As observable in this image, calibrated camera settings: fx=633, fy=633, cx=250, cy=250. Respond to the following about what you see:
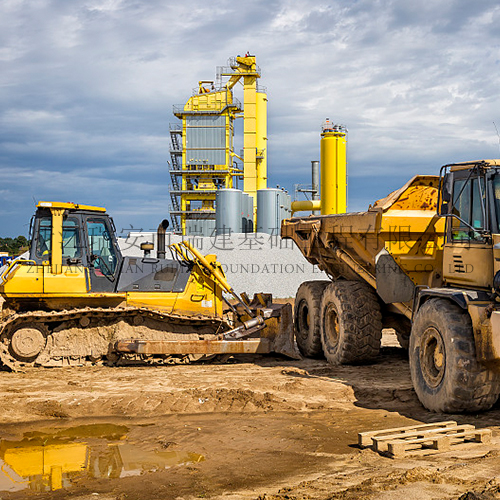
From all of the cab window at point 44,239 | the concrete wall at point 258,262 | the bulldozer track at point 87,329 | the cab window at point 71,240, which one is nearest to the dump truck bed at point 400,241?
the bulldozer track at point 87,329

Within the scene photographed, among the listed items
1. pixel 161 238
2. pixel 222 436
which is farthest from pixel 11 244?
pixel 222 436

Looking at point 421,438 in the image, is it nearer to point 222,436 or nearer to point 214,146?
point 222,436

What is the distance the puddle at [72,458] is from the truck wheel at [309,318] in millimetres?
5252

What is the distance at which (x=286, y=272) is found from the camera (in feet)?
79.8

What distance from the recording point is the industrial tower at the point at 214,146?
133 ft

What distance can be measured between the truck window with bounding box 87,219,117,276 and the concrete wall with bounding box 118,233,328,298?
36.4 feet

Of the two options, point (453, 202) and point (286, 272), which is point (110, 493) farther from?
point (286, 272)

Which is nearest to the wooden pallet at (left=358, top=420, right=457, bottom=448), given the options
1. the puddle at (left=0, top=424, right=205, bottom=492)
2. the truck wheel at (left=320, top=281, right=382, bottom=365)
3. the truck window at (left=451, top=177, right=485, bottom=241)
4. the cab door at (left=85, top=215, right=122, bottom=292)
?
the puddle at (left=0, top=424, right=205, bottom=492)

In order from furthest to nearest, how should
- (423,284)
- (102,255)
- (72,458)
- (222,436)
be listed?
(102,255), (423,284), (222,436), (72,458)

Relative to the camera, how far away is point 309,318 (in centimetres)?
1170

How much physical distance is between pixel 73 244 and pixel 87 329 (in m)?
1.42

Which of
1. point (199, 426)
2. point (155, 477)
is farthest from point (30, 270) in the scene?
point (155, 477)

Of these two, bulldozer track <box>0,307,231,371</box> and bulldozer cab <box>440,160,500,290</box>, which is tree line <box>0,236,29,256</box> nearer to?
bulldozer track <box>0,307,231,371</box>

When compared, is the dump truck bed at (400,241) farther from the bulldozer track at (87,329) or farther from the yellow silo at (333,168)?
the yellow silo at (333,168)
